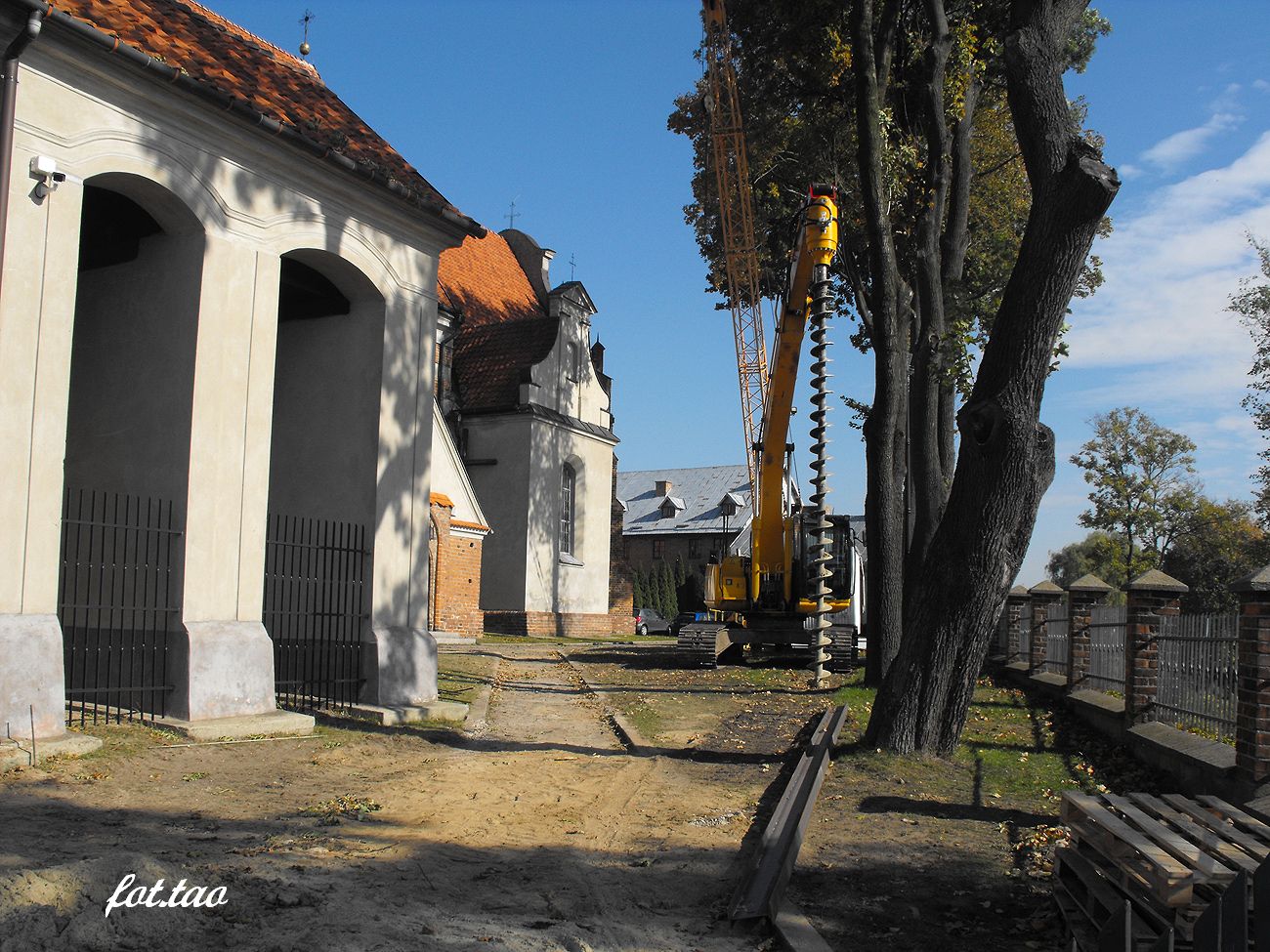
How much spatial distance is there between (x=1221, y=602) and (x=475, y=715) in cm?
5179

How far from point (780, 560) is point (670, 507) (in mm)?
50363

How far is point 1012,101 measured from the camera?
952 cm

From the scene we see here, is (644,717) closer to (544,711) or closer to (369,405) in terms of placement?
(544,711)

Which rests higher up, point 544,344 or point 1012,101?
point 544,344

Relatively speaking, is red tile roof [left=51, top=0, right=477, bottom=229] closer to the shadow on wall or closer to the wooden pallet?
the shadow on wall

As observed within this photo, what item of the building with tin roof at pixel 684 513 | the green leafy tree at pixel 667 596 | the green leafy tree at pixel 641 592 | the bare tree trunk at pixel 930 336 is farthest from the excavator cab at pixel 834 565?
the building with tin roof at pixel 684 513

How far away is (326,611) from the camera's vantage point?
42.0 ft

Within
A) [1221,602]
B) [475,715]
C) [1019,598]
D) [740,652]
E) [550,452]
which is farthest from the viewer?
[1221,602]

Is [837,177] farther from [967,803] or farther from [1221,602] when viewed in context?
[1221,602]

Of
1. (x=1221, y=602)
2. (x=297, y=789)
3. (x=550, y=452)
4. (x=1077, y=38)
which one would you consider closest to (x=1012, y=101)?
(x=297, y=789)

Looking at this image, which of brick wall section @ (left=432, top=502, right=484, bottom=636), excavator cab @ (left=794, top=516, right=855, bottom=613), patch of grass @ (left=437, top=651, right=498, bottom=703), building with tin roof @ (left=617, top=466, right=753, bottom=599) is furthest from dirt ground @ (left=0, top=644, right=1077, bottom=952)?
building with tin roof @ (left=617, top=466, right=753, bottom=599)

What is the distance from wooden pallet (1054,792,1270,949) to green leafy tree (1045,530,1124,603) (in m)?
38.2

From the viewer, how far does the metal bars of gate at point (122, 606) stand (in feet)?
33.1

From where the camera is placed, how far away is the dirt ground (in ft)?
16.1
